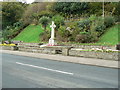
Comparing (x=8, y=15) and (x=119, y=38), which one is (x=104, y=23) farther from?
(x=8, y=15)

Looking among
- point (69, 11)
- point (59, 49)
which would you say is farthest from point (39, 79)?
point (69, 11)

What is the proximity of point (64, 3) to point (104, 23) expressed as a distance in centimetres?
1790

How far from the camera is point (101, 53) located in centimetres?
1306

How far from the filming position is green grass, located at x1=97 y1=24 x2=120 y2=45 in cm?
2246

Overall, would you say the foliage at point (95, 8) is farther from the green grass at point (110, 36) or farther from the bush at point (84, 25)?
the green grass at point (110, 36)

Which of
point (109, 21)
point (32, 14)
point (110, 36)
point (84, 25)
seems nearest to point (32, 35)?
point (32, 14)

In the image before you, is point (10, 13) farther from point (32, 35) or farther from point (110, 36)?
point (110, 36)

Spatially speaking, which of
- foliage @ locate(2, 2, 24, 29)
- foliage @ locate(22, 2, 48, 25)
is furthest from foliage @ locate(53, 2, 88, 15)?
foliage @ locate(2, 2, 24, 29)

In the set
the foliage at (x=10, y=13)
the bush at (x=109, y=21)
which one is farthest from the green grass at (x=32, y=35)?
the bush at (x=109, y=21)

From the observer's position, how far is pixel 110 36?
23.7m

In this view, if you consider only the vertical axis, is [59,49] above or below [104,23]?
below

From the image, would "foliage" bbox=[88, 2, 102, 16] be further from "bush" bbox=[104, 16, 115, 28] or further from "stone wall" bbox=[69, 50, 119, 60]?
"stone wall" bbox=[69, 50, 119, 60]

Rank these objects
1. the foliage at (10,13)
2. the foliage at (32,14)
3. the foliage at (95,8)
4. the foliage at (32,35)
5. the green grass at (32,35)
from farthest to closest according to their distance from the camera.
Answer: the foliage at (10,13), the foliage at (32,14), the foliage at (95,8), the foliage at (32,35), the green grass at (32,35)

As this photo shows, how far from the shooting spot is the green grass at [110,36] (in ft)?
73.7
